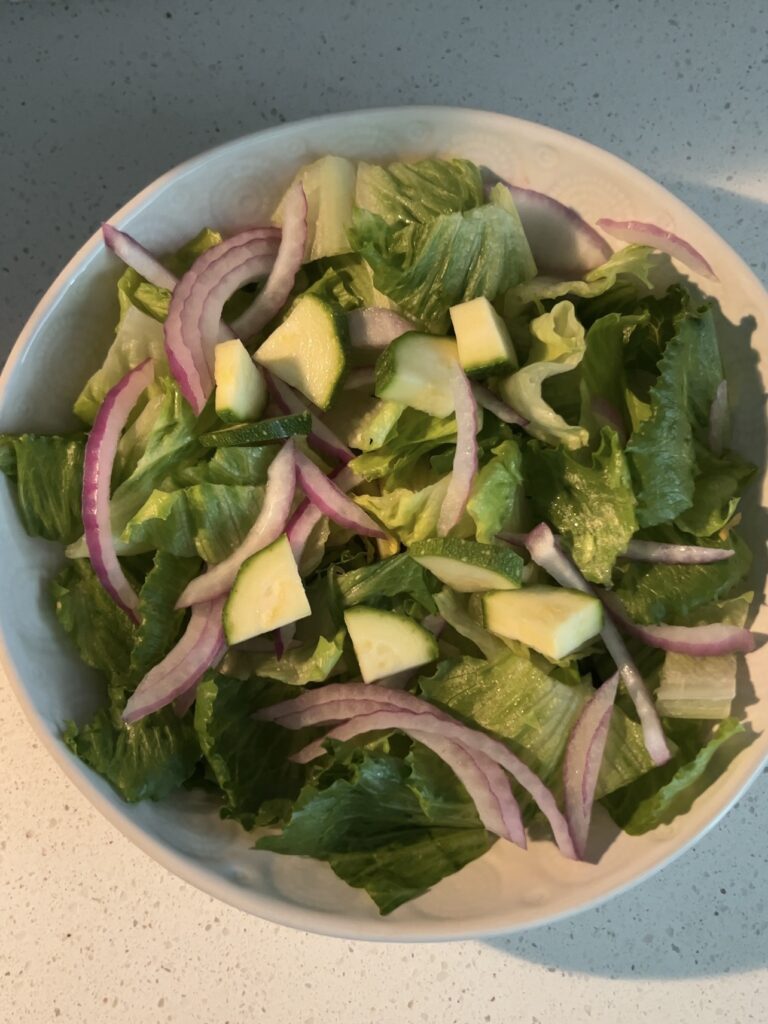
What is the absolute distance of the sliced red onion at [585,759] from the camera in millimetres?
988

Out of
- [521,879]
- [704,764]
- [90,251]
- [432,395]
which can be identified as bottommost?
[521,879]

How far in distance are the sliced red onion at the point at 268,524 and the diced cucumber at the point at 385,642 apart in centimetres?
14

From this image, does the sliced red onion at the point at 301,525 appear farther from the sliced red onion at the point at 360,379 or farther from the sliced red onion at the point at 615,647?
the sliced red onion at the point at 615,647

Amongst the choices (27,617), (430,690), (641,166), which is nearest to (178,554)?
(27,617)

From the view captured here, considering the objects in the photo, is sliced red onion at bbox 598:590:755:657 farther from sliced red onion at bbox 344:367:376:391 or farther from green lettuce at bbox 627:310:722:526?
sliced red onion at bbox 344:367:376:391

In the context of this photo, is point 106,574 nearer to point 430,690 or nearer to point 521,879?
point 430,690

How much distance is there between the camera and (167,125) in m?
1.25

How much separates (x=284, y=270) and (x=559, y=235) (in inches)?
13.8

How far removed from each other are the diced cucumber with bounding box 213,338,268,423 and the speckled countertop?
38 cm

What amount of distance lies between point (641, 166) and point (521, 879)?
98 centimetres

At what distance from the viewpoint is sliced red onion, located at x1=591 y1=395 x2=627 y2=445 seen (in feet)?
3.47

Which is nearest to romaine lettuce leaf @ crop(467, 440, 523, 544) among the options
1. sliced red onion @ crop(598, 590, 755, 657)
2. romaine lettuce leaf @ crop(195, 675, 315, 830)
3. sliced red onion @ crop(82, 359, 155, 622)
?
sliced red onion @ crop(598, 590, 755, 657)

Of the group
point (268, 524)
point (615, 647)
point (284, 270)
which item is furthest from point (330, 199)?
point (615, 647)

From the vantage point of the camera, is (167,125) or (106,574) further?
(167,125)
